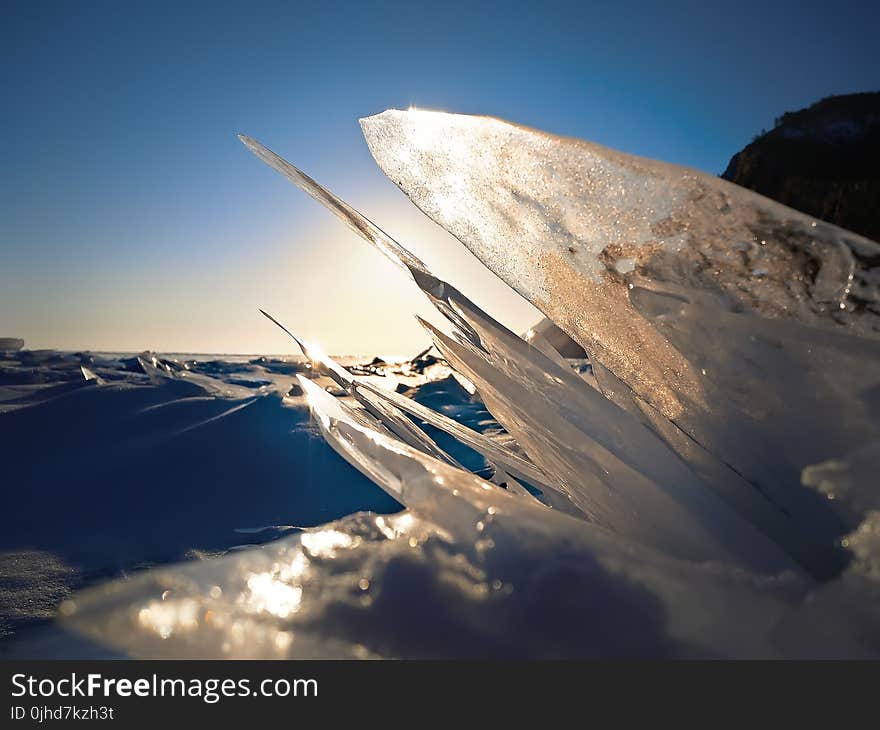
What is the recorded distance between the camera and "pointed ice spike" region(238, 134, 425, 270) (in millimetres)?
880

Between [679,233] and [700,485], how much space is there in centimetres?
35

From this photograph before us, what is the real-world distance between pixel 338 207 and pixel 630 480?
691 millimetres

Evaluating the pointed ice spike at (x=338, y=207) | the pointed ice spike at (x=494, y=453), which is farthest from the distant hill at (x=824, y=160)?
the pointed ice spike at (x=338, y=207)

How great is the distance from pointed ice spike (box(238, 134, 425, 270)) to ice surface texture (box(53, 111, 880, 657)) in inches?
6.8

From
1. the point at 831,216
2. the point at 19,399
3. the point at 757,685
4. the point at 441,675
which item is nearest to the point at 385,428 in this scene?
the point at 441,675

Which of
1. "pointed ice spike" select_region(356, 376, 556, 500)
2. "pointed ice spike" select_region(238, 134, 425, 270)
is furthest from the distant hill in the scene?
"pointed ice spike" select_region(238, 134, 425, 270)

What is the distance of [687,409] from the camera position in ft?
2.05

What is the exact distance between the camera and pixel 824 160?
14438 mm

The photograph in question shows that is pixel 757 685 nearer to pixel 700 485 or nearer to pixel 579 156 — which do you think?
pixel 700 485

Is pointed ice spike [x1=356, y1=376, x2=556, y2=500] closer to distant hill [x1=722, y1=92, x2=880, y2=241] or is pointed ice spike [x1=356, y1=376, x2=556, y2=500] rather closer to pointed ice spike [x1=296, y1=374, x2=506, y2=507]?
pointed ice spike [x1=296, y1=374, x2=506, y2=507]

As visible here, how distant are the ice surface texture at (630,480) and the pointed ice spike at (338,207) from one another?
17 centimetres

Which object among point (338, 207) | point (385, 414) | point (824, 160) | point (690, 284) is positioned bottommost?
point (690, 284)

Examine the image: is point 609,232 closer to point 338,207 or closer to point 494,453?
point 338,207

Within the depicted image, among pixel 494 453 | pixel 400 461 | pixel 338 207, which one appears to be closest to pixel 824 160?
pixel 494 453
